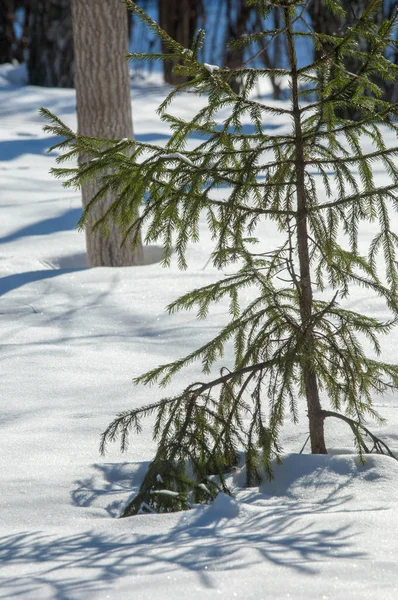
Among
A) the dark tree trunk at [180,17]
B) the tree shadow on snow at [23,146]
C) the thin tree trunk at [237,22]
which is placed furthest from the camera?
the dark tree trunk at [180,17]

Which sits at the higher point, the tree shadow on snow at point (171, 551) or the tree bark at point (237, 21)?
the tree bark at point (237, 21)

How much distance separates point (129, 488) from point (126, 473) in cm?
12

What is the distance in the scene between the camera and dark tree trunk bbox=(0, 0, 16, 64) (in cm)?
1800

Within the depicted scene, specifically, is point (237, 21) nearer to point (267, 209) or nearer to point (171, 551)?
point (267, 209)

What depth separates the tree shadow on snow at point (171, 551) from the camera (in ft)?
6.84

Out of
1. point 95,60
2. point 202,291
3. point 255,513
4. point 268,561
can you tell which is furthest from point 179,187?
point 95,60

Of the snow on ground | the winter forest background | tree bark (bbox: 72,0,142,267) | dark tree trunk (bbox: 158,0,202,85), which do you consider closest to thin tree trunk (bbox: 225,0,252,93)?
dark tree trunk (bbox: 158,0,202,85)

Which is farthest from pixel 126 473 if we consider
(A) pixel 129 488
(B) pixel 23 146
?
(B) pixel 23 146

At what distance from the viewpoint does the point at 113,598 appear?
196 cm

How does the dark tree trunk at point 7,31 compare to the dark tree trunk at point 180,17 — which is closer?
the dark tree trunk at point 180,17

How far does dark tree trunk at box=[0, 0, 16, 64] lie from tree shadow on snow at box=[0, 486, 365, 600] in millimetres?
17617

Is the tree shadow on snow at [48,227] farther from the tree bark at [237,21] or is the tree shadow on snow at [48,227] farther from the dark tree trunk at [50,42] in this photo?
the dark tree trunk at [50,42]

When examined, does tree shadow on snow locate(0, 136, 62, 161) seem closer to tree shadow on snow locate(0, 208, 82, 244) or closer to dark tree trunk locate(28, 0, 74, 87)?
tree shadow on snow locate(0, 208, 82, 244)

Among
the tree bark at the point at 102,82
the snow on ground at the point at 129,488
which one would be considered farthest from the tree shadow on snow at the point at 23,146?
the snow on ground at the point at 129,488
